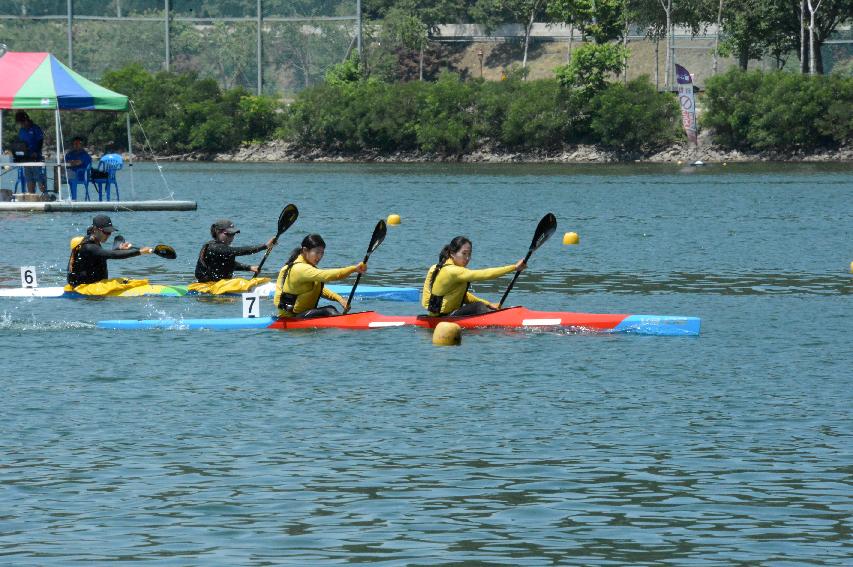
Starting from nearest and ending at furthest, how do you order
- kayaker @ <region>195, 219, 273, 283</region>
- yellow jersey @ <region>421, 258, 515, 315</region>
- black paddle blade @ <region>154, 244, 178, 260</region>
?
yellow jersey @ <region>421, 258, 515, 315</region> → black paddle blade @ <region>154, 244, 178, 260</region> → kayaker @ <region>195, 219, 273, 283</region>

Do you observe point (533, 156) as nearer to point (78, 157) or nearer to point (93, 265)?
point (78, 157)

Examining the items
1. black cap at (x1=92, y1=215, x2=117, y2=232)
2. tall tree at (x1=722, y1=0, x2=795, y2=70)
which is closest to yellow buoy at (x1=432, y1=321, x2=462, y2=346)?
black cap at (x1=92, y1=215, x2=117, y2=232)

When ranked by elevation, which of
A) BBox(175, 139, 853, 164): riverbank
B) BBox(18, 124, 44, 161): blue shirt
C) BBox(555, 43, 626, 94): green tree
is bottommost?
BBox(175, 139, 853, 164): riverbank

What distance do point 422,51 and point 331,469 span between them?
114 m

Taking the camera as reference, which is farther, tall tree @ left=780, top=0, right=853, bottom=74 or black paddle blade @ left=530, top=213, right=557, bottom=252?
tall tree @ left=780, top=0, right=853, bottom=74

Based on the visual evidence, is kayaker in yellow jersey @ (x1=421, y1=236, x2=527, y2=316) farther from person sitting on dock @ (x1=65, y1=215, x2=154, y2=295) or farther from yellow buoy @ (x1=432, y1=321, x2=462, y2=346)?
person sitting on dock @ (x1=65, y1=215, x2=154, y2=295)

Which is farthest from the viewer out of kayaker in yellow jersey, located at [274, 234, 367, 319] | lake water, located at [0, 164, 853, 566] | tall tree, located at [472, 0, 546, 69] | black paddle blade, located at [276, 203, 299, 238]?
tall tree, located at [472, 0, 546, 69]

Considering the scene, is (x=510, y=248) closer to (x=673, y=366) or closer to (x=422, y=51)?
(x=673, y=366)

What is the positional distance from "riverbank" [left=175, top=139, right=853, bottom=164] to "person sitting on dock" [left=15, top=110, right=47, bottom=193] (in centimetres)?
4935

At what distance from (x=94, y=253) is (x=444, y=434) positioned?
10864 mm

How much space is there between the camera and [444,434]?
48.5 ft

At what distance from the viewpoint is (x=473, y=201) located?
55750 mm

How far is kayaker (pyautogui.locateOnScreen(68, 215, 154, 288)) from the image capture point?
931 inches

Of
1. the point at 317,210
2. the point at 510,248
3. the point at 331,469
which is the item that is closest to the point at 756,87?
the point at 317,210
